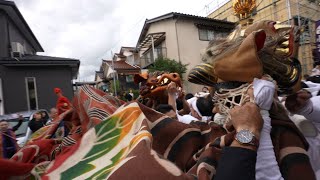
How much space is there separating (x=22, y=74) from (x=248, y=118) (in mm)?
15788

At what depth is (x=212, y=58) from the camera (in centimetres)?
144

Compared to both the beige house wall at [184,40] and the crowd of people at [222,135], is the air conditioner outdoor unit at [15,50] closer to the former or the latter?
the beige house wall at [184,40]

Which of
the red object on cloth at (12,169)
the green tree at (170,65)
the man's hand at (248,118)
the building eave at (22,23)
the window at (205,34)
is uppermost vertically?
the building eave at (22,23)

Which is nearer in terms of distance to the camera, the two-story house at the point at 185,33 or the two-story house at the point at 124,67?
the two-story house at the point at 185,33

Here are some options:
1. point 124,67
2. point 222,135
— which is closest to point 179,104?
point 222,135

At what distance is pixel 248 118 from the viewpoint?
115 cm

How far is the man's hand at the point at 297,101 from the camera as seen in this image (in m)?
1.69

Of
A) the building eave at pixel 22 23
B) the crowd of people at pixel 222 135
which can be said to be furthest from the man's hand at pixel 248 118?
the building eave at pixel 22 23

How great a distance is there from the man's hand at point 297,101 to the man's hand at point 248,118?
61 centimetres

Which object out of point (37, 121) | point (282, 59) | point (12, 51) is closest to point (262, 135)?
point (282, 59)

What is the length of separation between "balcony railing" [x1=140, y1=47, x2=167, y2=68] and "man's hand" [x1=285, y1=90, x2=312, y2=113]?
23.6 m

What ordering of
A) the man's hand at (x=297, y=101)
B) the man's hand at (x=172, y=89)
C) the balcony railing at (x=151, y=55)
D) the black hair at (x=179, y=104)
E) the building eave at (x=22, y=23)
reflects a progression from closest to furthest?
the man's hand at (x=297, y=101), the man's hand at (x=172, y=89), the black hair at (x=179, y=104), the building eave at (x=22, y=23), the balcony railing at (x=151, y=55)

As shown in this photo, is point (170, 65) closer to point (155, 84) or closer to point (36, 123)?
point (36, 123)

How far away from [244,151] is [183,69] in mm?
22029
